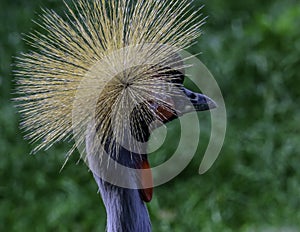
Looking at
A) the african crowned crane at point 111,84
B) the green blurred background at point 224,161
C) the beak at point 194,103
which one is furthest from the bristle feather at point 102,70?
the green blurred background at point 224,161

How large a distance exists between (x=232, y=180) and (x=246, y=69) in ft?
2.41

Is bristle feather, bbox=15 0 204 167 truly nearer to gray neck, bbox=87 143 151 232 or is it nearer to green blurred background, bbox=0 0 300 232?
gray neck, bbox=87 143 151 232

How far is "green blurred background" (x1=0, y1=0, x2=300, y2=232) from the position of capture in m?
3.22

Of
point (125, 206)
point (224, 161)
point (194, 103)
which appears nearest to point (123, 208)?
point (125, 206)

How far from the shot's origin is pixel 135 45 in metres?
1.85

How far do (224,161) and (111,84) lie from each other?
1691mm

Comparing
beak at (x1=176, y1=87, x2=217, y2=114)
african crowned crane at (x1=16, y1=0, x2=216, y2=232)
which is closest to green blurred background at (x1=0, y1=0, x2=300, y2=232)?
beak at (x1=176, y1=87, x2=217, y2=114)

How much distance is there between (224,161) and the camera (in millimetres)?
3422

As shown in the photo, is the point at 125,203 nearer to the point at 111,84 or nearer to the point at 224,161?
the point at 111,84

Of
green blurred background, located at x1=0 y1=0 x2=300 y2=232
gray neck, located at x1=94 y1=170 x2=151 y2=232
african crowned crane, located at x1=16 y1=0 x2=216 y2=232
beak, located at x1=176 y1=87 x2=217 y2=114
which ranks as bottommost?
green blurred background, located at x1=0 y1=0 x2=300 y2=232

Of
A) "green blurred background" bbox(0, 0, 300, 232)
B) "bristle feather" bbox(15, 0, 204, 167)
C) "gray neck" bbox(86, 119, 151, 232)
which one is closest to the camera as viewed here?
"bristle feather" bbox(15, 0, 204, 167)

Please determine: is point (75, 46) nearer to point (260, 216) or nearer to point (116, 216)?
point (116, 216)

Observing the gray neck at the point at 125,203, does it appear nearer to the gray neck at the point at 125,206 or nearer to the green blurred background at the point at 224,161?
the gray neck at the point at 125,206

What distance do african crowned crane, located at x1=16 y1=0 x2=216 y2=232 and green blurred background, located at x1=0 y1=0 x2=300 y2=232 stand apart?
1249mm
